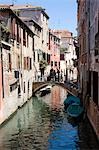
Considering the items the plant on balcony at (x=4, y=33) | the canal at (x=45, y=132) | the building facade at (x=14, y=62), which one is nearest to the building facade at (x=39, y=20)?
the building facade at (x=14, y=62)

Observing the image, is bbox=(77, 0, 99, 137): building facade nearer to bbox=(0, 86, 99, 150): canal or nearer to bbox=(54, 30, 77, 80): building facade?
bbox=(0, 86, 99, 150): canal

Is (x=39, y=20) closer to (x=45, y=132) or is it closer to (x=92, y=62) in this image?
(x=92, y=62)

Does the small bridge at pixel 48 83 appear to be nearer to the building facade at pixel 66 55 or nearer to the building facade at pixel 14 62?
the building facade at pixel 14 62

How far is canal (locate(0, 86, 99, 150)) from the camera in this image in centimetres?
1770

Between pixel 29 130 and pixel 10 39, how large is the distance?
27.5 ft

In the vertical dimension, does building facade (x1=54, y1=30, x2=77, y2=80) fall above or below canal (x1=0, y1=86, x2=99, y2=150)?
above

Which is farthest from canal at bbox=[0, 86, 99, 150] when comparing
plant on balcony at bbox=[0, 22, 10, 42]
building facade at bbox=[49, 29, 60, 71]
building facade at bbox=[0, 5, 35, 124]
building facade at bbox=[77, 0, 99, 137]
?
building facade at bbox=[49, 29, 60, 71]

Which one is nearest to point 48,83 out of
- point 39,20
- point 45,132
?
point 39,20

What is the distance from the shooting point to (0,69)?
2258 centimetres

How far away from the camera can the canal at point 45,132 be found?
58.1 ft

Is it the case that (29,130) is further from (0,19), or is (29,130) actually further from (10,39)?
(0,19)

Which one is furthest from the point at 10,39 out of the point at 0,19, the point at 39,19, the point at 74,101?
the point at 39,19

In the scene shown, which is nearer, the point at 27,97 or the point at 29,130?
the point at 29,130

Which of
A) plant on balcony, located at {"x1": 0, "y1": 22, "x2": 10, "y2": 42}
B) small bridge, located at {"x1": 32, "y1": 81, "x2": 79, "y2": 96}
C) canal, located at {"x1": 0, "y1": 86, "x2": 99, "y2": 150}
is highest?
plant on balcony, located at {"x1": 0, "y1": 22, "x2": 10, "y2": 42}
